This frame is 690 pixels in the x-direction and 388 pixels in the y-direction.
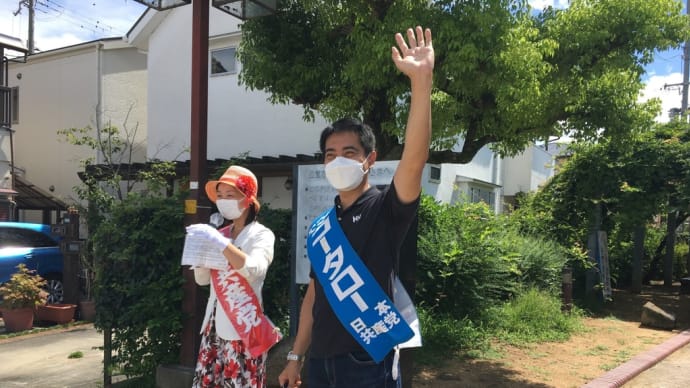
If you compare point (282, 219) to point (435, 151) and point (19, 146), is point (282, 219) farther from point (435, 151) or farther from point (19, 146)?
point (19, 146)

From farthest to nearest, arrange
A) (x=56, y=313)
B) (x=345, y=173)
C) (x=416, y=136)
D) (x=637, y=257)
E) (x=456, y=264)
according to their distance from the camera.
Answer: (x=637, y=257) < (x=56, y=313) < (x=456, y=264) < (x=345, y=173) < (x=416, y=136)

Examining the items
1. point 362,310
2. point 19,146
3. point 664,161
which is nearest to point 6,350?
point 362,310

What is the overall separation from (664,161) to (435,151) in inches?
241

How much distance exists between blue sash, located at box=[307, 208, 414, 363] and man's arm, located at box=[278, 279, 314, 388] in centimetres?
35

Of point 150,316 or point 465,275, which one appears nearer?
point 150,316

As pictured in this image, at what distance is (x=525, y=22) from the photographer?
18.3ft

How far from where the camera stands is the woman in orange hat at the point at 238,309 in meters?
2.89

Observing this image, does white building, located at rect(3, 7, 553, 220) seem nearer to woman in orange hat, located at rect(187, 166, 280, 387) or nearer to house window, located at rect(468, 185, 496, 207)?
house window, located at rect(468, 185, 496, 207)

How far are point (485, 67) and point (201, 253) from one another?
352cm

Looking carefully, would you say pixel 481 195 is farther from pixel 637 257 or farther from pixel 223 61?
pixel 223 61

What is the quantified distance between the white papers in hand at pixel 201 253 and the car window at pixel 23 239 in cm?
764

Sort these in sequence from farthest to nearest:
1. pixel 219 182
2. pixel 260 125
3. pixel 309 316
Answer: pixel 260 125
pixel 219 182
pixel 309 316

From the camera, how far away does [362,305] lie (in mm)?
2074

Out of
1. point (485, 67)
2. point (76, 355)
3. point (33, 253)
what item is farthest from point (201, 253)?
point (33, 253)
